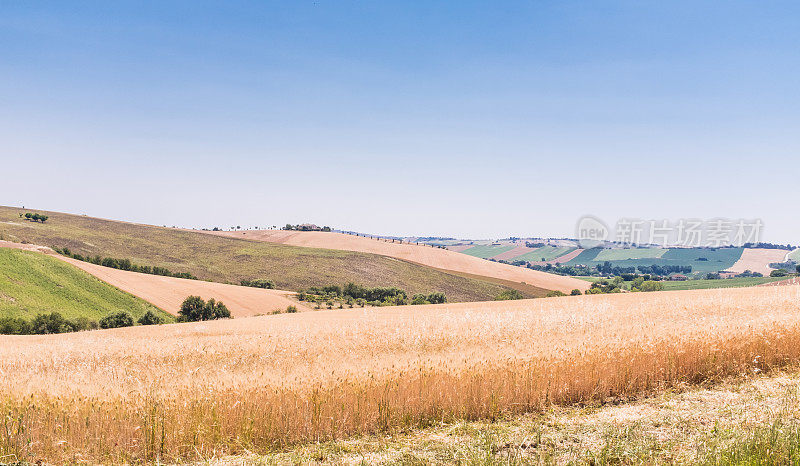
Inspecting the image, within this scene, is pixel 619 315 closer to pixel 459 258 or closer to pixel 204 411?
pixel 204 411

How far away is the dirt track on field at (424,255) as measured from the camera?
113562 mm

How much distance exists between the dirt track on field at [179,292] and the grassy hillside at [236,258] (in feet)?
69.5

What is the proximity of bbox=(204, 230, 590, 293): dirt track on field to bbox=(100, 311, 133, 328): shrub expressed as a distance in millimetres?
78402

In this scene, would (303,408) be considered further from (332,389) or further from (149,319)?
(149,319)

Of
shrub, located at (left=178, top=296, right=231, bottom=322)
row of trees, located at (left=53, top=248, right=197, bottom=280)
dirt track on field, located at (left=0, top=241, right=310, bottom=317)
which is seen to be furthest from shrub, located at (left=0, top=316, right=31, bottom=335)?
row of trees, located at (left=53, top=248, right=197, bottom=280)

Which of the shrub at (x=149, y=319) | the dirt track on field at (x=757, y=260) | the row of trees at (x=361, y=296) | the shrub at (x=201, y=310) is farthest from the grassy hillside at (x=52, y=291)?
the dirt track on field at (x=757, y=260)

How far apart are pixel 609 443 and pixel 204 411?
5549 mm

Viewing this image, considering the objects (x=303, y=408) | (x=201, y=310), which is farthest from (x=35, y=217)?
(x=303, y=408)

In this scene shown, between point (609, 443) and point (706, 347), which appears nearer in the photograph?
point (609, 443)

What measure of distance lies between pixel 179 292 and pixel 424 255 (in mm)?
76046

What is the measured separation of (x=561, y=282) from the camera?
11156 cm

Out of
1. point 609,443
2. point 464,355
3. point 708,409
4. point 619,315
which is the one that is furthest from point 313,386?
point 619,315

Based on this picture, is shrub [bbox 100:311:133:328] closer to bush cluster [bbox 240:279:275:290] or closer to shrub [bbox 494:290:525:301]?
bush cluster [bbox 240:279:275:290]

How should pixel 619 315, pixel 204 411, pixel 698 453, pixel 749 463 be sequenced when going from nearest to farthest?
1. pixel 749 463
2. pixel 698 453
3. pixel 204 411
4. pixel 619 315
